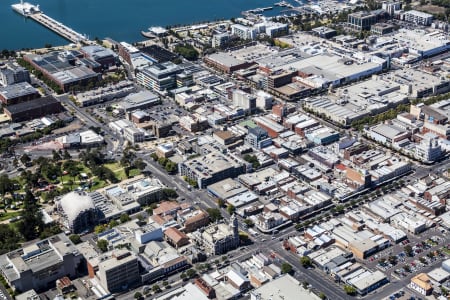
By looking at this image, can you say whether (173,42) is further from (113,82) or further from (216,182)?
(216,182)

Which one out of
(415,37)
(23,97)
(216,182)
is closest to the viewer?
(216,182)

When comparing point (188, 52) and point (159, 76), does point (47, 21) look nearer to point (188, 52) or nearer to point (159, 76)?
point (188, 52)

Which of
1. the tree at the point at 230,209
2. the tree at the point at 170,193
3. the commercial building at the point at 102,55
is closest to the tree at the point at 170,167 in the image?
the tree at the point at 170,193

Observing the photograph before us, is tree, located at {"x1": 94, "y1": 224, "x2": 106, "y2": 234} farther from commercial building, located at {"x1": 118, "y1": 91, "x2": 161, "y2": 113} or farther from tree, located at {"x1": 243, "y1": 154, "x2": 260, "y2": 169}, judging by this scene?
commercial building, located at {"x1": 118, "y1": 91, "x2": 161, "y2": 113}

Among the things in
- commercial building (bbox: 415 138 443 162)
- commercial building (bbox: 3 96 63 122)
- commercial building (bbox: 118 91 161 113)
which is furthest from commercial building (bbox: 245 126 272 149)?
commercial building (bbox: 3 96 63 122)

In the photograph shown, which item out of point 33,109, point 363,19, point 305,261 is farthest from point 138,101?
point 363,19

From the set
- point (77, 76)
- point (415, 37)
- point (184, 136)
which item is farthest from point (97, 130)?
point (415, 37)
